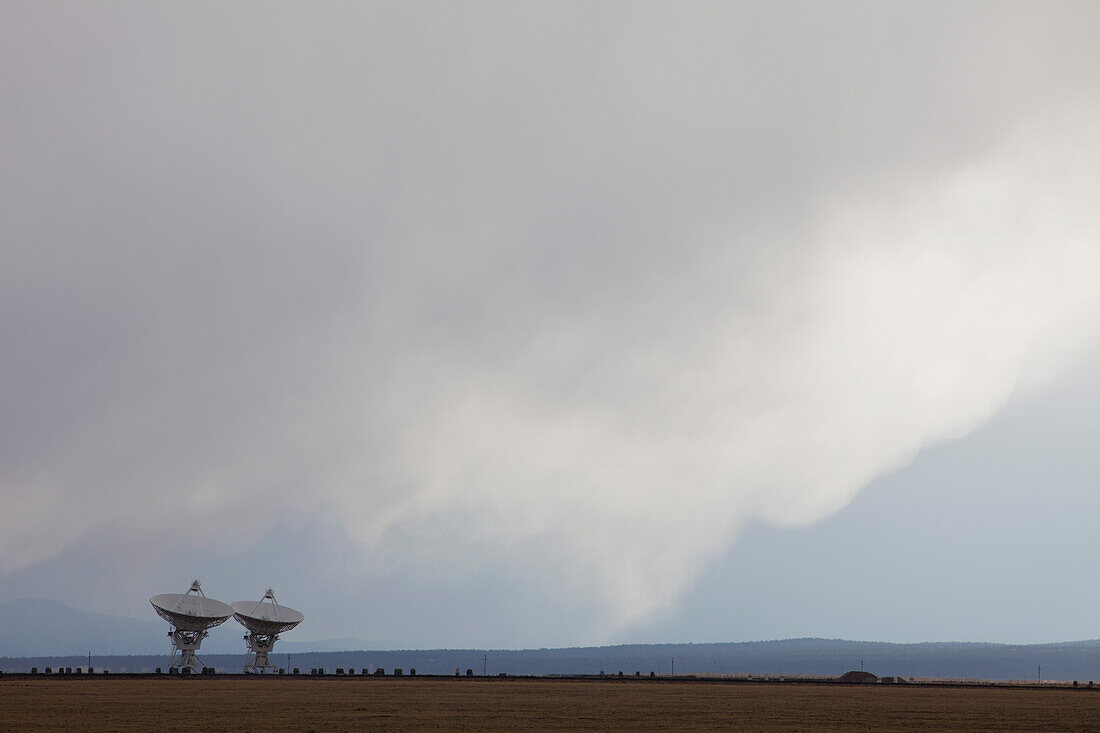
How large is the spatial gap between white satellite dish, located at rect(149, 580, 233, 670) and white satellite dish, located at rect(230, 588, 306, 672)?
11.5ft

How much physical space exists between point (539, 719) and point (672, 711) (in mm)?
12156

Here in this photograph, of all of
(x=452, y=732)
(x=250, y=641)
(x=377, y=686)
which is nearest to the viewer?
(x=452, y=732)

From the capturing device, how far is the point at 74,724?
55688mm

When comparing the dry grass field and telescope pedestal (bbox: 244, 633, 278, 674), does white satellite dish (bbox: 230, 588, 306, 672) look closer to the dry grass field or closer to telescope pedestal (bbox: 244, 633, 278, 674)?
telescope pedestal (bbox: 244, 633, 278, 674)

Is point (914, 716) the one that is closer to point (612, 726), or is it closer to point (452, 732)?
point (612, 726)

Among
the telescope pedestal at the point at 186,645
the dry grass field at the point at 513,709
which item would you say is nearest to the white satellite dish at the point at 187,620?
the telescope pedestal at the point at 186,645

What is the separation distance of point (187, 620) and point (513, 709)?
88.3 metres

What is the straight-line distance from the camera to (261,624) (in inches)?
5940

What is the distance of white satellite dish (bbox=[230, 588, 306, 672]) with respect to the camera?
150 meters

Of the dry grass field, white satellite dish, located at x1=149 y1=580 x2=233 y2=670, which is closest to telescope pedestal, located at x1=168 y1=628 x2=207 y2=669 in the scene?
white satellite dish, located at x1=149 y1=580 x2=233 y2=670

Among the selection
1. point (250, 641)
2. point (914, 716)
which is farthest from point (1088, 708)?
point (250, 641)

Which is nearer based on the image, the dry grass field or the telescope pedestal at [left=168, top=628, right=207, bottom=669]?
the dry grass field

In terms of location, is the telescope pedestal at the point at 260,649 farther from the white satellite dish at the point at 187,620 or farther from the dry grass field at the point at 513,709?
the dry grass field at the point at 513,709

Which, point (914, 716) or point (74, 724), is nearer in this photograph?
point (74, 724)
